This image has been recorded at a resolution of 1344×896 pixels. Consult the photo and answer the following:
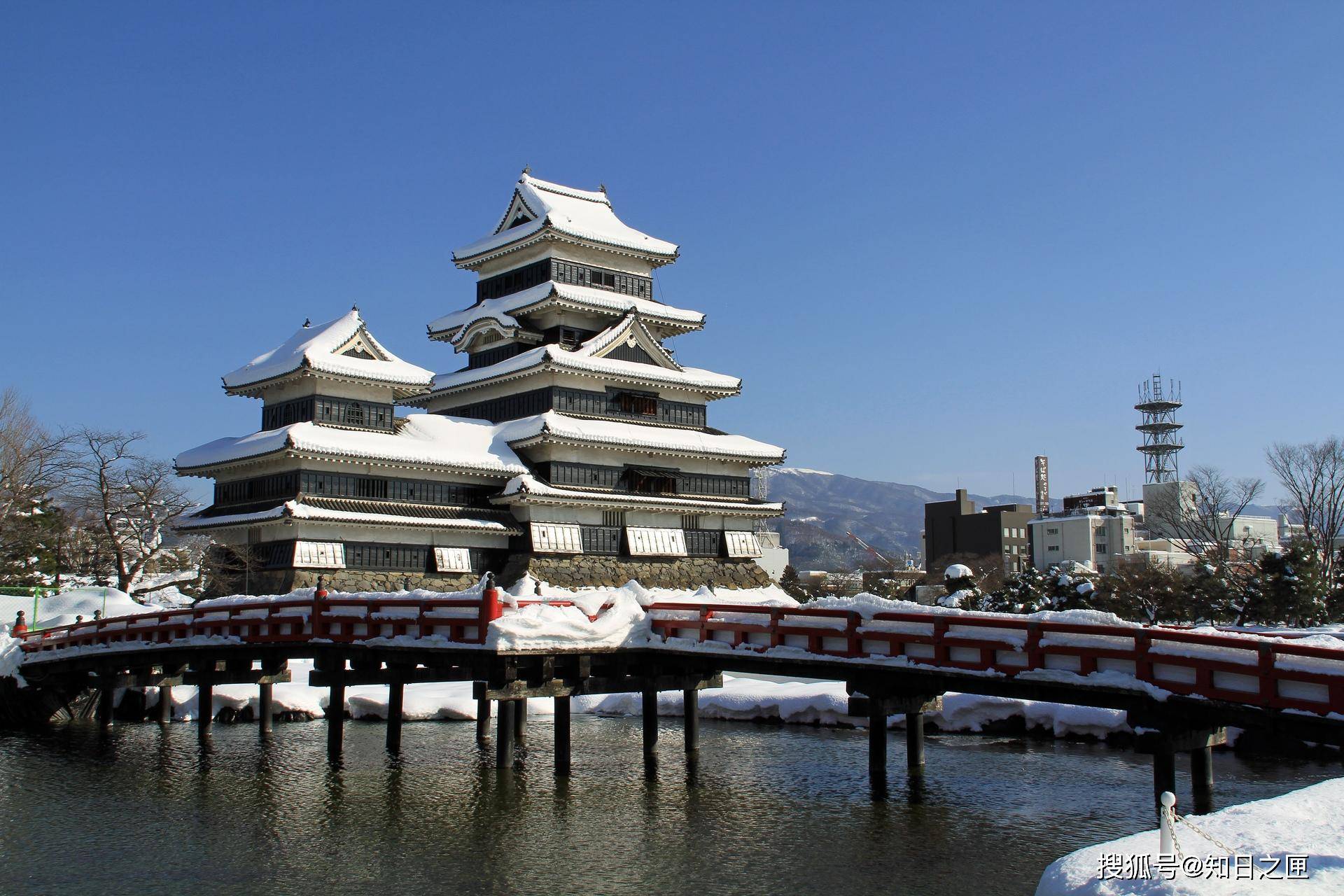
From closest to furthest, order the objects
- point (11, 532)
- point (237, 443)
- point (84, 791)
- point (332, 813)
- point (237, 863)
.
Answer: point (237, 863) < point (332, 813) < point (84, 791) < point (237, 443) < point (11, 532)

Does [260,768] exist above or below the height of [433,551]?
below

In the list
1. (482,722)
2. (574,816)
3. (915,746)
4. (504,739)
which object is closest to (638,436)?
(482,722)

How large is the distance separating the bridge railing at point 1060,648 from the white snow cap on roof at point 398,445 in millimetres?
29223

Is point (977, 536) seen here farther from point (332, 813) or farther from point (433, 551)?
point (332, 813)

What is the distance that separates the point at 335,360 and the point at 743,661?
34743 mm

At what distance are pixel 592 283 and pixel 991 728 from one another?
39456 mm

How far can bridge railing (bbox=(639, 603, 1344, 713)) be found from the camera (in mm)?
16719

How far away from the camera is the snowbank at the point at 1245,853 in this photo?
1058 cm

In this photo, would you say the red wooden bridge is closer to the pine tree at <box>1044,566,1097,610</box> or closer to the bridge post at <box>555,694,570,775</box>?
the bridge post at <box>555,694,570,775</box>

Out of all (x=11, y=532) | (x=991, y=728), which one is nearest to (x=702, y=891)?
(x=991, y=728)

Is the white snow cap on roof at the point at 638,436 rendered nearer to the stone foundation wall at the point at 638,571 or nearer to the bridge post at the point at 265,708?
the stone foundation wall at the point at 638,571

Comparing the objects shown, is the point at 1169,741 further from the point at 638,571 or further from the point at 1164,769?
the point at 638,571

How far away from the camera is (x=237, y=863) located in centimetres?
2062

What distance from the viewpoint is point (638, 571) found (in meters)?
→ 59.2
